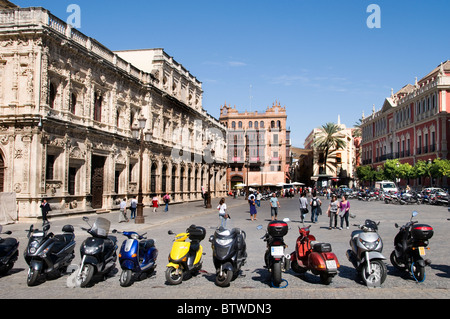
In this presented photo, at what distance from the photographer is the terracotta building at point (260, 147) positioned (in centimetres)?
7594

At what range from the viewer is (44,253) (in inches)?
302

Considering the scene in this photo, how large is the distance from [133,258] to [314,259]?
3307mm

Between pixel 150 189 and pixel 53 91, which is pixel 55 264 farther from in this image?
pixel 150 189

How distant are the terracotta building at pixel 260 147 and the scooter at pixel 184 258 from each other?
67090 mm

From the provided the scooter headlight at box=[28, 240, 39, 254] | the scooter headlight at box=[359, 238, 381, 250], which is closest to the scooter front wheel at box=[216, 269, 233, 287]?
the scooter headlight at box=[359, 238, 381, 250]

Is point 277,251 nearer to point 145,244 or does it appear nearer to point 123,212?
point 145,244

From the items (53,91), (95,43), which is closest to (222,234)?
(53,91)

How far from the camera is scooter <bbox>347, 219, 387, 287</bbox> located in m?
7.32

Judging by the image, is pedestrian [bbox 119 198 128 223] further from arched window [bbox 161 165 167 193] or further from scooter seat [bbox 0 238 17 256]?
arched window [bbox 161 165 167 193]

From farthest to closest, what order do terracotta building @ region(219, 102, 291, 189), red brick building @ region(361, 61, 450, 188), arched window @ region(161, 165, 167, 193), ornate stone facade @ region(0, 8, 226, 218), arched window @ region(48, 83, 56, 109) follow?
terracotta building @ region(219, 102, 291, 189) → red brick building @ region(361, 61, 450, 188) → arched window @ region(161, 165, 167, 193) → arched window @ region(48, 83, 56, 109) → ornate stone facade @ region(0, 8, 226, 218)

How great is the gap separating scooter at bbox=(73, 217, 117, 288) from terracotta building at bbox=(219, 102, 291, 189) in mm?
67344

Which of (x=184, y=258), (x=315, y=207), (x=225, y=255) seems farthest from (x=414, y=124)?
(x=184, y=258)

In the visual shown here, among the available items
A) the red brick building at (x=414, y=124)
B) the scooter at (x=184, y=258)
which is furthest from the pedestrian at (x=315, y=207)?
the red brick building at (x=414, y=124)

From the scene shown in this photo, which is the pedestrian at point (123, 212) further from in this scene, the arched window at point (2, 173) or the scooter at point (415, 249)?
the scooter at point (415, 249)
